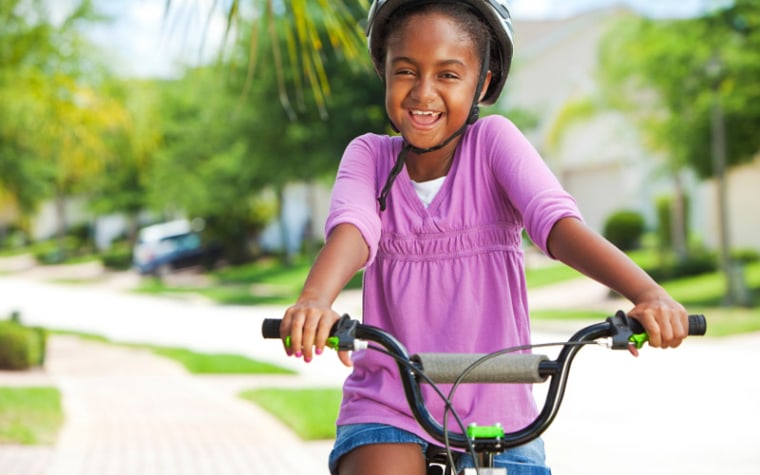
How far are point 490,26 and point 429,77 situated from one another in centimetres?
24

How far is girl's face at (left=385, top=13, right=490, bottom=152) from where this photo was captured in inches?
115

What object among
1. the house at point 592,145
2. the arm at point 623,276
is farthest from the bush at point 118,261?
the arm at point 623,276

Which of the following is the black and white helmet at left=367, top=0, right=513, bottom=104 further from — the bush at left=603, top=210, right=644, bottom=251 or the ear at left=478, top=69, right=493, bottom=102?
the bush at left=603, top=210, right=644, bottom=251

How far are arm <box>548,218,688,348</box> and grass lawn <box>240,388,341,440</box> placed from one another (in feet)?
23.1

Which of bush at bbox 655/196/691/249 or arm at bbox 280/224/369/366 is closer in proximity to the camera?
arm at bbox 280/224/369/366

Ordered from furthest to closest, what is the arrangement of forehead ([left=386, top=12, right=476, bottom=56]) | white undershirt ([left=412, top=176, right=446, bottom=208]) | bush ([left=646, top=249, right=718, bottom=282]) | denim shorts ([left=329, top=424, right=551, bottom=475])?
bush ([left=646, top=249, right=718, bottom=282]) < white undershirt ([left=412, top=176, right=446, bottom=208]) < forehead ([left=386, top=12, right=476, bottom=56]) < denim shorts ([left=329, top=424, right=551, bottom=475])

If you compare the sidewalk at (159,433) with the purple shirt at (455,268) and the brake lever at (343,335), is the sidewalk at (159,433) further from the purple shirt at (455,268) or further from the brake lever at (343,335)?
the brake lever at (343,335)

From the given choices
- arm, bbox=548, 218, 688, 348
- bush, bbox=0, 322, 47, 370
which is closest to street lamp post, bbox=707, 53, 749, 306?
bush, bbox=0, 322, 47, 370

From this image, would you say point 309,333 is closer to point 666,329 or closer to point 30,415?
point 666,329

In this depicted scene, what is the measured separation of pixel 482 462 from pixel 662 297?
20.5 inches

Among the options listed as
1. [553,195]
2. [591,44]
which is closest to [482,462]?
[553,195]

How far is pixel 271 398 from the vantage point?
11.9 m

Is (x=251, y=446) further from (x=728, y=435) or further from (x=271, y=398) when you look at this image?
(x=728, y=435)

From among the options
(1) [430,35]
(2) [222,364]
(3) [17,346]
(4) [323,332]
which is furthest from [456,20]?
(3) [17,346]
